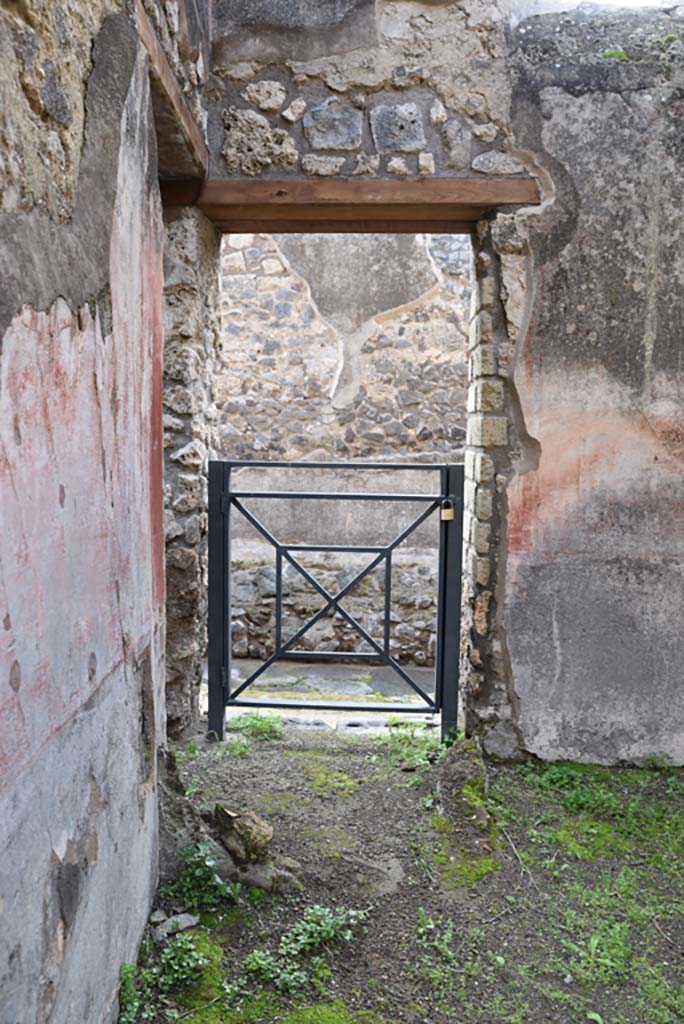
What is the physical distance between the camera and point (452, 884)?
8.65 ft

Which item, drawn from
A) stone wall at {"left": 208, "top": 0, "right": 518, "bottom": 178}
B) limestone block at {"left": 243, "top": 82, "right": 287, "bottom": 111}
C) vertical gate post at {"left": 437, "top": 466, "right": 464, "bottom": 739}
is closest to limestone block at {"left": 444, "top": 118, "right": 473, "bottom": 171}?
stone wall at {"left": 208, "top": 0, "right": 518, "bottom": 178}

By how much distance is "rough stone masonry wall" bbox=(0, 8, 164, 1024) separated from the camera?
1280 mm

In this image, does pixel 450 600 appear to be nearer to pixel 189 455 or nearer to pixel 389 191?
pixel 189 455

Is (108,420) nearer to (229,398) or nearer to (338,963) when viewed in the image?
(338,963)

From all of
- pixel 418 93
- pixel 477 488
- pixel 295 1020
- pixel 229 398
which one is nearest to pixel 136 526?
pixel 295 1020

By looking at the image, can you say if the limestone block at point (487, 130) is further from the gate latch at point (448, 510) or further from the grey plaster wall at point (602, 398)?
the gate latch at point (448, 510)

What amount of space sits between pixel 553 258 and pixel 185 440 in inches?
69.6

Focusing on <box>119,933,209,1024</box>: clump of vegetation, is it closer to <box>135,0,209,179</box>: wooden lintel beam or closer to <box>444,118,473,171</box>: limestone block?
<box>135,0,209,179</box>: wooden lintel beam

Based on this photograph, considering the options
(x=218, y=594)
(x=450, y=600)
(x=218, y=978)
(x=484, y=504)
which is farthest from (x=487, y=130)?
(x=218, y=978)

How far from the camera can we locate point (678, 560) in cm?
333

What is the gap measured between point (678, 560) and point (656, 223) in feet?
4.70

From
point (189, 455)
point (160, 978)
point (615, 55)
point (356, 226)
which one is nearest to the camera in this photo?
point (160, 978)

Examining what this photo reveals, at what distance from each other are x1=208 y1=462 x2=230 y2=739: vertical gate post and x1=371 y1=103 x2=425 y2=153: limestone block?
5.15 ft

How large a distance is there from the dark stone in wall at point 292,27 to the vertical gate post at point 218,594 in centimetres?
178
